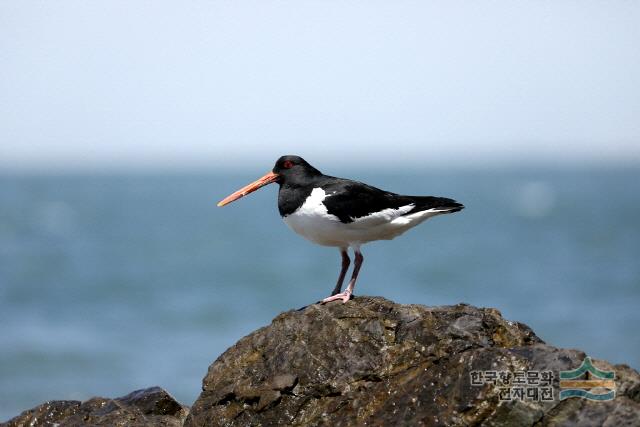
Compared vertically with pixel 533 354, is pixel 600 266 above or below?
above

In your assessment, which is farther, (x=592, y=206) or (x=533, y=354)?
(x=592, y=206)

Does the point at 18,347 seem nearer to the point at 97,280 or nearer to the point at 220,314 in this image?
the point at 220,314

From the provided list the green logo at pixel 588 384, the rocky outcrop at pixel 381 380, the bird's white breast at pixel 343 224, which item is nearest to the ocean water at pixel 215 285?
the bird's white breast at pixel 343 224

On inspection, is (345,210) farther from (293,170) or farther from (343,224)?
(293,170)

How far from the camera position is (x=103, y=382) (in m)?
19.1

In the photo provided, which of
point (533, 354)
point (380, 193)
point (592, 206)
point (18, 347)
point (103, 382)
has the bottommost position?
point (533, 354)

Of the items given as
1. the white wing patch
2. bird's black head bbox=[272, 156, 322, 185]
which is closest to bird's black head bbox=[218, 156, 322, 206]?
bird's black head bbox=[272, 156, 322, 185]

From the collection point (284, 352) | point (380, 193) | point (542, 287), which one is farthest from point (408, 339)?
point (542, 287)

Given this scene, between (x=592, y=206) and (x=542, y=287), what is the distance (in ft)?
178

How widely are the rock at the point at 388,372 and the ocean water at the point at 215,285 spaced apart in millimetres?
9770

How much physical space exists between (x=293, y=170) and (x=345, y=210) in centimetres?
94

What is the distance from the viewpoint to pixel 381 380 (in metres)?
6.31

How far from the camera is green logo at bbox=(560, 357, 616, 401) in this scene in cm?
548

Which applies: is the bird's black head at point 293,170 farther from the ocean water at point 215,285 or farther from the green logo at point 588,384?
the ocean water at point 215,285
